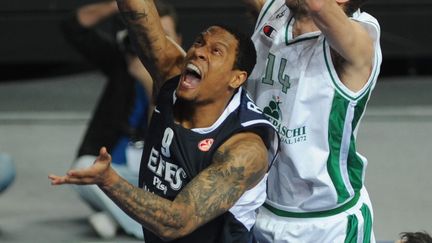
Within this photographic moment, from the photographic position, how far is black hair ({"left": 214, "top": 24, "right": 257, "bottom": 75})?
3930 millimetres

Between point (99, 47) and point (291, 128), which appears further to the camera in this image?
point (99, 47)

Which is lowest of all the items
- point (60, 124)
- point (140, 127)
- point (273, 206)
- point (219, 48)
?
point (60, 124)

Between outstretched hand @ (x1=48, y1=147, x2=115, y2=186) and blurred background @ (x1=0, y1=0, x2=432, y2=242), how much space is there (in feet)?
11.2

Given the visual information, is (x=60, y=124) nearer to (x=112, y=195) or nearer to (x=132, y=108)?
(x=132, y=108)

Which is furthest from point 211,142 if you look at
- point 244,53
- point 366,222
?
point 366,222

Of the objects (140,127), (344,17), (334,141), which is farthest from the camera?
(140,127)

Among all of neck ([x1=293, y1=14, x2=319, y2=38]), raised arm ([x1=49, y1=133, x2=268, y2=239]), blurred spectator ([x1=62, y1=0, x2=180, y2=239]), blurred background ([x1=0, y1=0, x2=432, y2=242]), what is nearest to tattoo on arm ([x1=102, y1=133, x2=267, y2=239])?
raised arm ([x1=49, y1=133, x2=268, y2=239])

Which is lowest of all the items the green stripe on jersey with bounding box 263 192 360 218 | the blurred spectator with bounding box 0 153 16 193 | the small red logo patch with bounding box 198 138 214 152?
the blurred spectator with bounding box 0 153 16 193

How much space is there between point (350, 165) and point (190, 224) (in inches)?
31.7

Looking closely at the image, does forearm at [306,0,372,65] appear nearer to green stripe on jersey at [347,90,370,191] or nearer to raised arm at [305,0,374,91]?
raised arm at [305,0,374,91]

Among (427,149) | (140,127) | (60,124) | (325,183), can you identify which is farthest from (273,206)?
(60,124)

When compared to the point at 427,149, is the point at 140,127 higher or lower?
higher

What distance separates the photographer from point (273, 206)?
13.6 ft

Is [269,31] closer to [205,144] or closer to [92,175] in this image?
[205,144]
